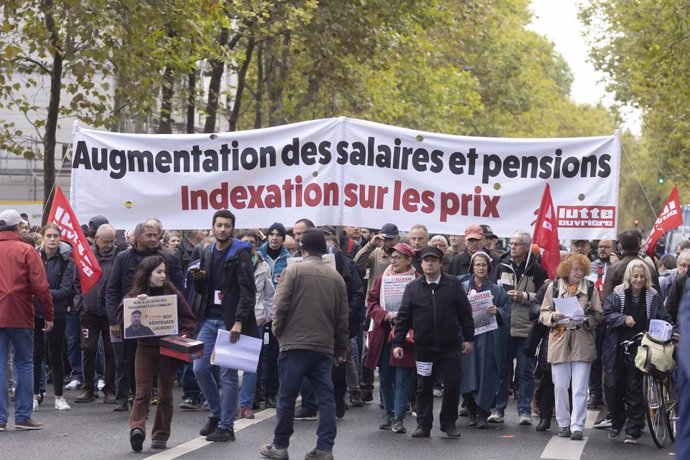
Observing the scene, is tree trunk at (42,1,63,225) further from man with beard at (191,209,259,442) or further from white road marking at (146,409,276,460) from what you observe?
man with beard at (191,209,259,442)

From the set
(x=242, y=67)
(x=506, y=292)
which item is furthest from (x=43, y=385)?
(x=242, y=67)

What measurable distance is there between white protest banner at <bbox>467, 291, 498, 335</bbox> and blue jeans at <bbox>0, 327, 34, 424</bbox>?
4.00 meters

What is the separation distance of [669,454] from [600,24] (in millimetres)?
32126

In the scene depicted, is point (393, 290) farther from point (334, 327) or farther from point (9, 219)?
point (9, 219)

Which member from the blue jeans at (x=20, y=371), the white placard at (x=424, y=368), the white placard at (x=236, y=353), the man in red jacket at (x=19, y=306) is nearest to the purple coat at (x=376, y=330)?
the white placard at (x=424, y=368)

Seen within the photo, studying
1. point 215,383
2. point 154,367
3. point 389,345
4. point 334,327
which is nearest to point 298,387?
point 334,327

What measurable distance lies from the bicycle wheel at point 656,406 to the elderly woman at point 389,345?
79.9 inches

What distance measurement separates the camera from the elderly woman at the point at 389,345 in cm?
1170

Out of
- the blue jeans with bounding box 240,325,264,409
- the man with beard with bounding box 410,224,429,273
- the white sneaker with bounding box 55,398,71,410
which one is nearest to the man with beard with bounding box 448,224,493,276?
the man with beard with bounding box 410,224,429,273

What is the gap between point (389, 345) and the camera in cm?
1221

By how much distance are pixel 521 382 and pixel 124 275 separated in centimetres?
384

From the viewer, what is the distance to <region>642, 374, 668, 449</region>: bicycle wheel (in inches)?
439

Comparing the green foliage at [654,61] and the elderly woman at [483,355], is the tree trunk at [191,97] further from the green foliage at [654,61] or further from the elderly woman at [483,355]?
the elderly woman at [483,355]

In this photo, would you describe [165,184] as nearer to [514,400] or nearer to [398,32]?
[514,400]
